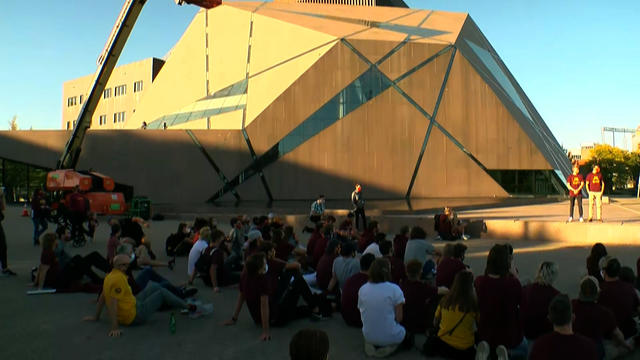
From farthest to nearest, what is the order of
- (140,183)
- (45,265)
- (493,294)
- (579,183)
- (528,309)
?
(140,183) < (579,183) < (45,265) < (528,309) < (493,294)

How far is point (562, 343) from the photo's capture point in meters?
2.93

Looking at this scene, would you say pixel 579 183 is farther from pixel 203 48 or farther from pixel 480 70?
pixel 203 48

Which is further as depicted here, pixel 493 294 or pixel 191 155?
pixel 191 155

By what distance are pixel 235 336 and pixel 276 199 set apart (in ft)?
64.8

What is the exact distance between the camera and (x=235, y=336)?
201 inches

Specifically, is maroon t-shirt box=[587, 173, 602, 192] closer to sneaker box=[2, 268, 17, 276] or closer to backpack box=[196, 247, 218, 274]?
backpack box=[196, 247, 218, 274]

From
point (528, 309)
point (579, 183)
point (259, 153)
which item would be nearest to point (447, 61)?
point (259, 153)

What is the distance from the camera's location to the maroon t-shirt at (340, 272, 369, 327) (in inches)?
209

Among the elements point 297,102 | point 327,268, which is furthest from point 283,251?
point 297,102

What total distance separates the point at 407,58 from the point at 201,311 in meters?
22.4

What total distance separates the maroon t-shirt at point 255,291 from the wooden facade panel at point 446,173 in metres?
20.6

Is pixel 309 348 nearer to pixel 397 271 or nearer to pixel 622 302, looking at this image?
pixel 622 302

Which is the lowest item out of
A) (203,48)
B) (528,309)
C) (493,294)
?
(528,309)

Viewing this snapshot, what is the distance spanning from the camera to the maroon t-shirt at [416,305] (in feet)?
16.3
